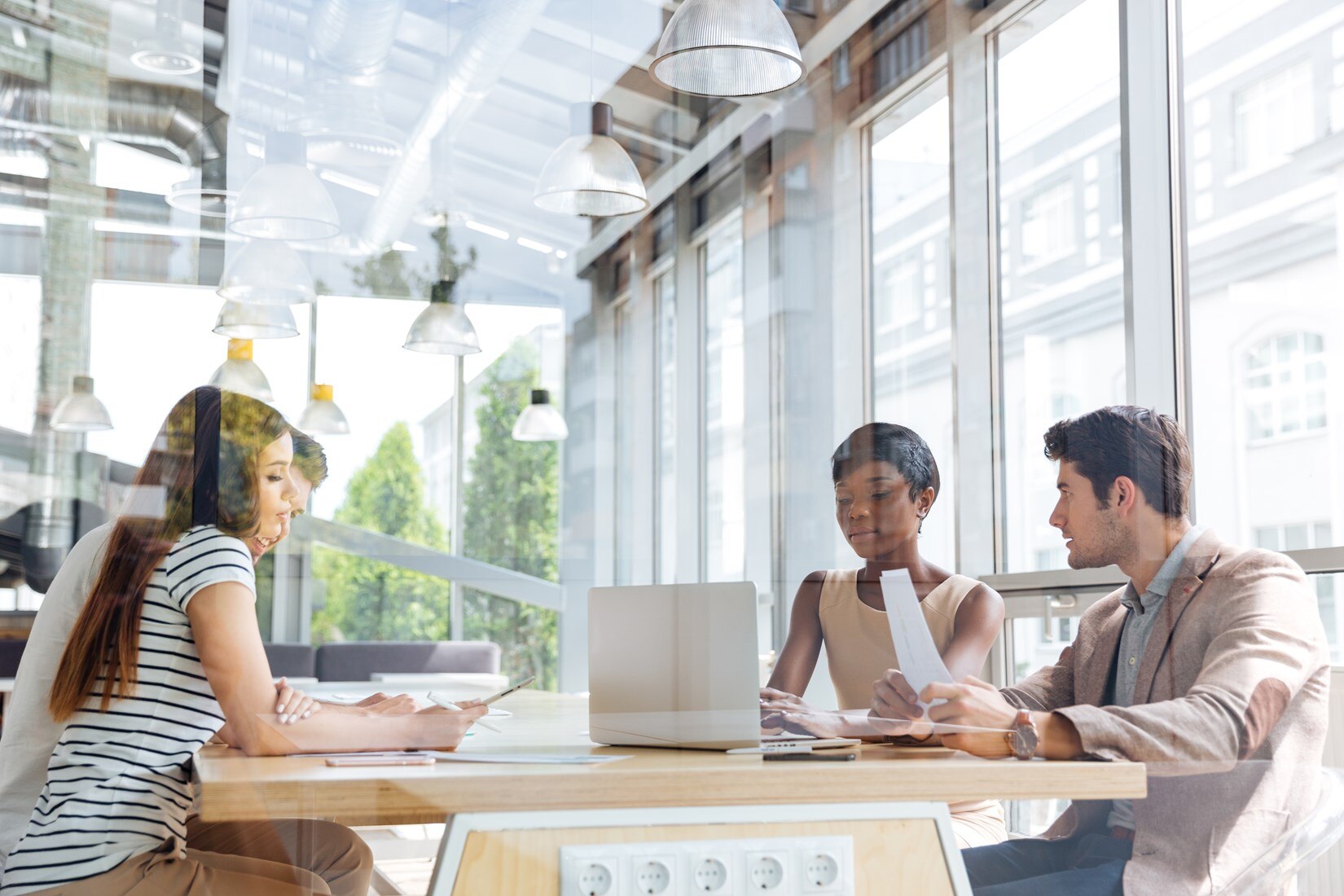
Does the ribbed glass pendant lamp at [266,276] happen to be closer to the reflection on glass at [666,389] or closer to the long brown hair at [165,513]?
the long brown hair at [165,513]

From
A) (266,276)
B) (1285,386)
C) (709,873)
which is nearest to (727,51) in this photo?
(266,276)

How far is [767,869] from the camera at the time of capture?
48.8 inches

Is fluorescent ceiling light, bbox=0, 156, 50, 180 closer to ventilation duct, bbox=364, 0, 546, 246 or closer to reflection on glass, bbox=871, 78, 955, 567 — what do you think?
ventilation duct, bbox=364, 0, 546, 246

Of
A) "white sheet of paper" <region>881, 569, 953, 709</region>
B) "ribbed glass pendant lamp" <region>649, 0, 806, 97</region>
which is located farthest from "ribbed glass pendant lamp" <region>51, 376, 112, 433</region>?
"white sheet of paper" <region>881, 569, 953, 709</region>

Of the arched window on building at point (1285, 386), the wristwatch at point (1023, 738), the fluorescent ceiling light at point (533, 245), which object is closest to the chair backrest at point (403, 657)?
the fluorescent ceiling light at point (533, 245)

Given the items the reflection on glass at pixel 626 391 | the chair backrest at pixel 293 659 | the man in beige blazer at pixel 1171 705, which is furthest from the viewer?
the reflection on glass at pixel 626 391

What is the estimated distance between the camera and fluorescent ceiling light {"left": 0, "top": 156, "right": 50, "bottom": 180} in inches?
88.0

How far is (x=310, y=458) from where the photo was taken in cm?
189

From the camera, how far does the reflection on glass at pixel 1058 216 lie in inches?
88.0

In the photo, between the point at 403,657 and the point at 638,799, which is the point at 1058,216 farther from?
the point at 638,799

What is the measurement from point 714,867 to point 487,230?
1339 millimetres

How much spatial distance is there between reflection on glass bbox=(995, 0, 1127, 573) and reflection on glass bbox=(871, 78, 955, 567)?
12 cm

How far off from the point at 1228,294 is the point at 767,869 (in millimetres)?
1530

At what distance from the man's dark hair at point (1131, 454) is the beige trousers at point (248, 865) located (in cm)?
118
